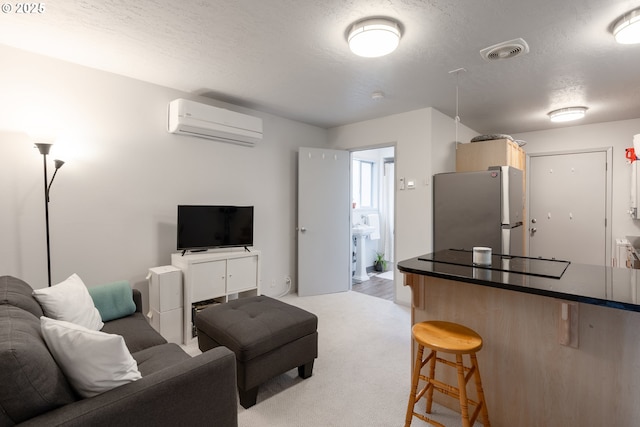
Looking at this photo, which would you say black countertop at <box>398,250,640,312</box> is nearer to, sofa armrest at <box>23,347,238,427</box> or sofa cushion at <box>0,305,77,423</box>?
sofa armrest at <box>23,347,238,427</box>

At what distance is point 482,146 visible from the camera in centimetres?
395

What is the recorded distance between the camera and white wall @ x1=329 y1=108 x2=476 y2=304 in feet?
12.4

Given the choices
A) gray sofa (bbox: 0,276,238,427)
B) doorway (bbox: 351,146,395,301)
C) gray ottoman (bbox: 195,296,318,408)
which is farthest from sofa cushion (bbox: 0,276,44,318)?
doorway (bbox: 351,146,395,301)

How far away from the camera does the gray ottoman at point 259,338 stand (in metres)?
1.95

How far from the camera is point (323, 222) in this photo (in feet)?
14.8

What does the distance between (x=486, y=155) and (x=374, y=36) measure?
263 cm

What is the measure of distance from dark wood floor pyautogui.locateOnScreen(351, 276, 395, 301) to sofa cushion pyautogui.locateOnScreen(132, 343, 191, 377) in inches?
120

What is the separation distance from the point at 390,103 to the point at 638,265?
9.21ft

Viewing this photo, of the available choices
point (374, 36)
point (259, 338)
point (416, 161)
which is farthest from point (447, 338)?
point (416, 161)

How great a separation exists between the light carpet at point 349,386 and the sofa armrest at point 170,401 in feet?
2.20

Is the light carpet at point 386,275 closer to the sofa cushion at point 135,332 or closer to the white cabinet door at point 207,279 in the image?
the white cabinet door at point 207,279

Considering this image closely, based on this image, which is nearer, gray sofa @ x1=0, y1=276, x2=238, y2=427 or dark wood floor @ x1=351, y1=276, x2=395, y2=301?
gray sofa @ x1=0, y1=276, x2=238, y2=427

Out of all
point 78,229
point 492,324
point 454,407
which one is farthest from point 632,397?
point 78,229

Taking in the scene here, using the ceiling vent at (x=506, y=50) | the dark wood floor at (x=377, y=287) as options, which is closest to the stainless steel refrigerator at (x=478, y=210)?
the dark wood floor at (x=377, y=287)
